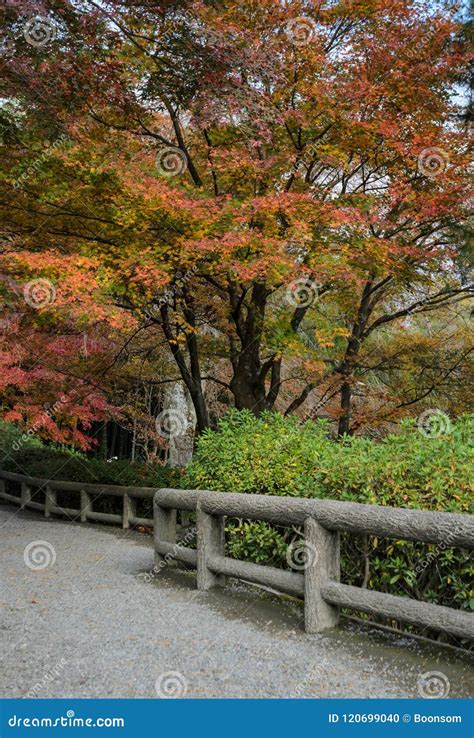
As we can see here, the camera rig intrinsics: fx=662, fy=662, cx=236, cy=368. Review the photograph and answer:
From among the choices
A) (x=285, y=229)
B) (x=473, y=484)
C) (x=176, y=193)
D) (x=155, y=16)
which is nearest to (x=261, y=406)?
(x=285, y=229)

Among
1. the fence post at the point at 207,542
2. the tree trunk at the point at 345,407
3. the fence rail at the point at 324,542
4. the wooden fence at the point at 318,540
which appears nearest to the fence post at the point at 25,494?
the tree trunk at the point at 345,407

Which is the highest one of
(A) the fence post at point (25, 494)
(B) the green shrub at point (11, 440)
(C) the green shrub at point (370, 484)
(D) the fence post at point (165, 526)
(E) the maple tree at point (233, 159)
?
(E) the maple tree at point (233, 159)

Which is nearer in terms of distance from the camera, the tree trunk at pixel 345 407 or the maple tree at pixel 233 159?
the maple tree at pixel 233 159

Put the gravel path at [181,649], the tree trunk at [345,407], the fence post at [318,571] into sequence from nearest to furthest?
the gravel path at [181,649]
the fence post at [318,571]
the tree trunk at [345,407]

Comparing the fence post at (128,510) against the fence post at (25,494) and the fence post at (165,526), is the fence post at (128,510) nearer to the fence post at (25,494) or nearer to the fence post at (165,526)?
the fence post at (165,526)

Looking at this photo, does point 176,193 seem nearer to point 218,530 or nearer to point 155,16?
point 155,16

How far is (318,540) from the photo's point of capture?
4379mm

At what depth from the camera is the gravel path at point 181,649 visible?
3479mm

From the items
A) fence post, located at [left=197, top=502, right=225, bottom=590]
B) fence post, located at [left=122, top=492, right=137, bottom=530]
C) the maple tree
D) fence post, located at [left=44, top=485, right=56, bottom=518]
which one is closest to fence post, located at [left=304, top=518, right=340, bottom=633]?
fence post, located at [left=197, top=502, right=225, bottom=590]

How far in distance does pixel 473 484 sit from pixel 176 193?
491 cm

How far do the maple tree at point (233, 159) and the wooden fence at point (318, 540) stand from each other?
251 centimetres

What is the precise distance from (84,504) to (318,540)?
280 inches

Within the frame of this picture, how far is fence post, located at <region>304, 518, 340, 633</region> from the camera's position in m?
4.38

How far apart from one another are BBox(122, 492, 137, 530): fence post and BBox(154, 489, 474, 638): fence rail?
389cm
